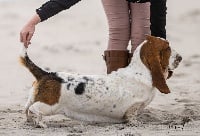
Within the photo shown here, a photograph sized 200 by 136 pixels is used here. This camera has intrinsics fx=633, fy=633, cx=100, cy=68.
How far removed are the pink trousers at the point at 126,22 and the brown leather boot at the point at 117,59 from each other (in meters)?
0.04

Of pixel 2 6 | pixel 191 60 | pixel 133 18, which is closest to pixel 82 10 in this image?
pixel 2 6

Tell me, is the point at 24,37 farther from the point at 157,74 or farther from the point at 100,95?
the point at 157,74

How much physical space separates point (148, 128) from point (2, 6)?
868 centimetres

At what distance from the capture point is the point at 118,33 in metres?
4.32

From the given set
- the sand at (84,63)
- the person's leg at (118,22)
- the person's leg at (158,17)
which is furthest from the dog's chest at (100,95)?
the person's leg at (158,17)

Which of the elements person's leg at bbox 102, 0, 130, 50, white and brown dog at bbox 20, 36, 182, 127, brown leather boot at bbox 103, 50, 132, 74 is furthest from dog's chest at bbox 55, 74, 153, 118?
A: person's leg at bbox 102, 0, 130, 50

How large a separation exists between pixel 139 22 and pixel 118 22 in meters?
0.14

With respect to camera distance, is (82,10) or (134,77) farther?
(82,10)

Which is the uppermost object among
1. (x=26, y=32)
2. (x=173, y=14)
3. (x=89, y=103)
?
(x=26, y=32)

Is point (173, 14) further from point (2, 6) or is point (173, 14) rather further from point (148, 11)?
point (148, 11)

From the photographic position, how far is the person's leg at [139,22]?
4234mm

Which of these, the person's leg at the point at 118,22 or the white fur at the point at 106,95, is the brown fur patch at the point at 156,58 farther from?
the person's leg at the point at 118,22

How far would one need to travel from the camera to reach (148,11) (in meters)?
4.26

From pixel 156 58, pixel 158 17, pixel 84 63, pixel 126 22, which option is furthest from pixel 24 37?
pixel 84 63
